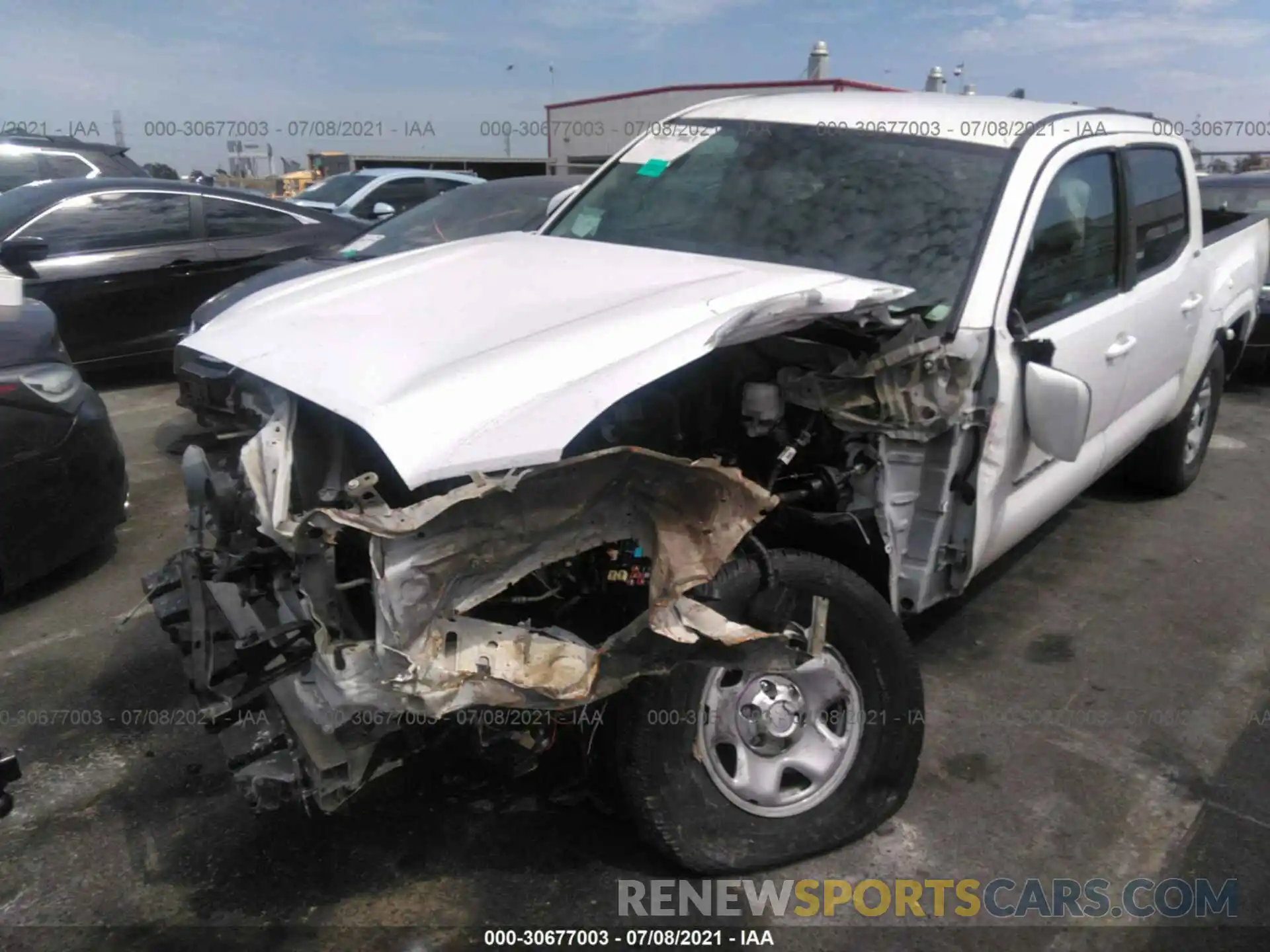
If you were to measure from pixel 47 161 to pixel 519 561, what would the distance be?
30.0 ft

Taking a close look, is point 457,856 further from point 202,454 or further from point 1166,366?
point 1166,366

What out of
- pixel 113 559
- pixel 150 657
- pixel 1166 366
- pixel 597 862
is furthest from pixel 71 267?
pixel 1166 366

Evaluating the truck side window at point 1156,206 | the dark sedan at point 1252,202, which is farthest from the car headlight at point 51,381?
the dark sedan at point 1252,202

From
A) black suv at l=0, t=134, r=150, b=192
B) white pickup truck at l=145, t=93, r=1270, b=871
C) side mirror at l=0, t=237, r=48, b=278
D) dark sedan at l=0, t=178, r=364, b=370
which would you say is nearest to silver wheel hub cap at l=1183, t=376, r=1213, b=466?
white pickup truck at l=145, t=93, r=1270, b=871

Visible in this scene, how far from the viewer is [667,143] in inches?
157

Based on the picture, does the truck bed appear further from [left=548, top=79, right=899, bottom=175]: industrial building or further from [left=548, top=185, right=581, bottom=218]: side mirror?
[left=548, top=79, right=899, bottom=175]: industrial building

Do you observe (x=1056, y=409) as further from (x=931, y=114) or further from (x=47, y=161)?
(x=47, y=161)

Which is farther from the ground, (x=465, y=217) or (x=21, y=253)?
(x=465, y=217)

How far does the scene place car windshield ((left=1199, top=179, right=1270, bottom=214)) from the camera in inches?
326

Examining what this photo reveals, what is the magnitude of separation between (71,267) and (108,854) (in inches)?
207

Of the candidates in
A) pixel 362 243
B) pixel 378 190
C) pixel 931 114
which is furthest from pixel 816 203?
pixel 378 190
